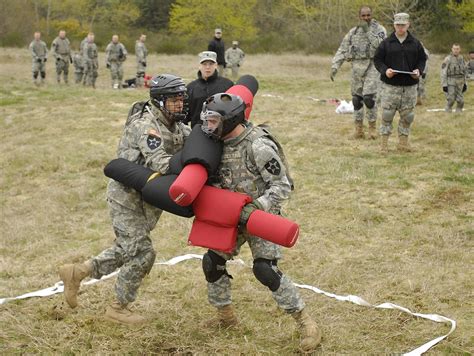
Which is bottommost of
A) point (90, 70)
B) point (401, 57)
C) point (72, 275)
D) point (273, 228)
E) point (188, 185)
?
point (90, 70)

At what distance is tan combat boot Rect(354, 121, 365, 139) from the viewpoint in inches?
492

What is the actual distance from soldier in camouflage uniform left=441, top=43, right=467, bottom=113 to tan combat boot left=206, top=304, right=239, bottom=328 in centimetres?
1184

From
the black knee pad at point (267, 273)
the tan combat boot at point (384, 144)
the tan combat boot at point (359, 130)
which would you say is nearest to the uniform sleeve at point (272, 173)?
the black knee pad at point (267, 273)

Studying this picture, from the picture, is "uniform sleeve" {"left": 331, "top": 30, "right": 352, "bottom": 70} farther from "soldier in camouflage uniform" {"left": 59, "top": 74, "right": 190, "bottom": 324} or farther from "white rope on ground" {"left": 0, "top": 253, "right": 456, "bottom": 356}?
"soldier in camouflage uniform" {"left": 59, "top": 74, "right": 190, "bottom": 324}

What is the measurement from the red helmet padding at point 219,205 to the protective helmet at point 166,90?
83 centimetres

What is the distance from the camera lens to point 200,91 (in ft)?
27.0

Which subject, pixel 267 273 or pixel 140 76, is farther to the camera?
pixel 140 76

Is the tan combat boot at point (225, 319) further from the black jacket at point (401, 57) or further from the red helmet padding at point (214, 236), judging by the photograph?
the black jacket at point (401, 57)

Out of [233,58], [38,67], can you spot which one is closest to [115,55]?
[38,67]

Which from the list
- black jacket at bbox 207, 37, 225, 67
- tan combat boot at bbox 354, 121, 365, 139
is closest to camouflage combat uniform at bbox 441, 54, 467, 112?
tan combat boot at bbox 354, 121, 365, 139

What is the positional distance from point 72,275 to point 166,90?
1.67 m

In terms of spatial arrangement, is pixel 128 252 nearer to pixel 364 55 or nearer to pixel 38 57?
pixel 364 55

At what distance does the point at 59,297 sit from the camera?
616 centimetres

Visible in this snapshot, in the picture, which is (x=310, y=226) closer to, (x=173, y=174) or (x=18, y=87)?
(x=173, y=174)
